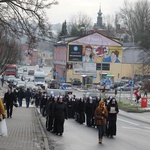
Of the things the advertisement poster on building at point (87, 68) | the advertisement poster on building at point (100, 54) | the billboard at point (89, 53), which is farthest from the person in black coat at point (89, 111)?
the billboard at point (89, 53)

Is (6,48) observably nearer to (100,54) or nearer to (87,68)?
(87,68)

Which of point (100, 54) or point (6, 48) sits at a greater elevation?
point (100, 54)

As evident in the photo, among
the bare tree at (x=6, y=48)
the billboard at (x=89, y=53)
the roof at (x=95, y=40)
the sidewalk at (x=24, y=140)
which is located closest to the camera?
the sidewalk at (x=24, y=140)

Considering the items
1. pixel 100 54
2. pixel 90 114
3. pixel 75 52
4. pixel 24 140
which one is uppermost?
pixel 75 52

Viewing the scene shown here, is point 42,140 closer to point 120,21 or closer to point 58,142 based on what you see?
point 58,142

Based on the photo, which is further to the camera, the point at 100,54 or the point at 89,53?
the point at 100,54

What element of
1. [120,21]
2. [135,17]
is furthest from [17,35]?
[120,21]

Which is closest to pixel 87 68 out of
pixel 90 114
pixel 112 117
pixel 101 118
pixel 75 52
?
pixel 75 52

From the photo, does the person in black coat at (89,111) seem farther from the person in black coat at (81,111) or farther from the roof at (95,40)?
the roof at (95,40)

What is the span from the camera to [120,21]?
5571 inches

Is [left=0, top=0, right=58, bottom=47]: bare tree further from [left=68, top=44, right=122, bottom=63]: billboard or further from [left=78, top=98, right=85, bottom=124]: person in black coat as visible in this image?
[left=68, top=44, right=122, bottom=63]: billboard

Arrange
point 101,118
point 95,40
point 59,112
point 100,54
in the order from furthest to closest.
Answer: point 95,40 < point 100,54 < point 59,112 < point 101,118

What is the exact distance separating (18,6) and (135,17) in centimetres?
11083

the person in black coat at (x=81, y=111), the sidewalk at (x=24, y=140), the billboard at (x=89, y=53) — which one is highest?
the billboard at (x=89, y=53)
